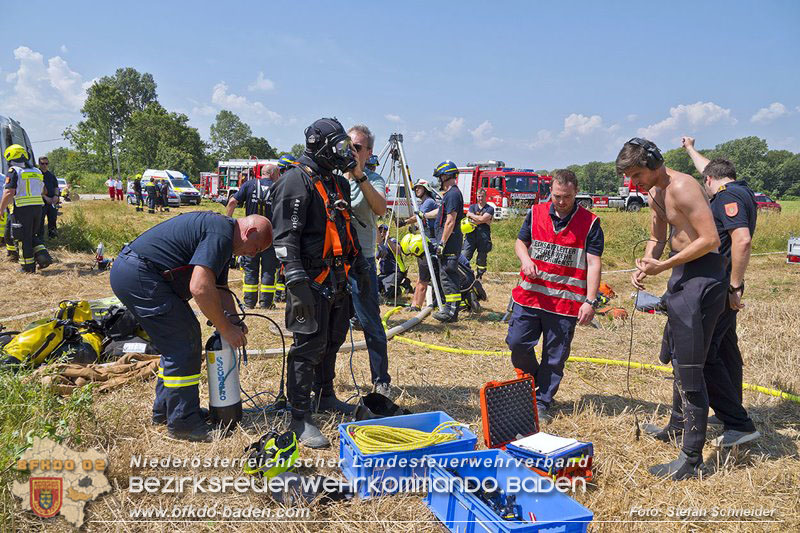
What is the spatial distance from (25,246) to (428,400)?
28.8 ft

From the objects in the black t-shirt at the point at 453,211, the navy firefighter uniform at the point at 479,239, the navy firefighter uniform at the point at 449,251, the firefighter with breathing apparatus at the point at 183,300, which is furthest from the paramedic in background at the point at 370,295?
the navy firefighter uniform at the point at 479,239

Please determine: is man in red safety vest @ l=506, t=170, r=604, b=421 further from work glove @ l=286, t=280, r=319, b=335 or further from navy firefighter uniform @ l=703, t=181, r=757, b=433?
work glove @ l=286, t=280, r=319, b=335

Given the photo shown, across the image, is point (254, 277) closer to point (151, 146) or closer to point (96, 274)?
point (96, 274)

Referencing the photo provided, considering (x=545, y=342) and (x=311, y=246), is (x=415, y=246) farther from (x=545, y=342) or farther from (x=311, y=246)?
(x=311, y=246)

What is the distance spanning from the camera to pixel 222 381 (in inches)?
138

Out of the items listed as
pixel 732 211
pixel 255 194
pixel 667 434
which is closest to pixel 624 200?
pixel 255 194

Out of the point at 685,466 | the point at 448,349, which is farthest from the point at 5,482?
the point at 448,349

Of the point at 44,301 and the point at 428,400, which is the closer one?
the point at 428,400

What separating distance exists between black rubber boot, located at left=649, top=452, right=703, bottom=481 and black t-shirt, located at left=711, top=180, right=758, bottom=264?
5.35ft

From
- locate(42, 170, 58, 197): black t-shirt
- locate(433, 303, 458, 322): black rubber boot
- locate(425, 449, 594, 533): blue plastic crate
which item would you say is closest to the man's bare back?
locate(425, 449, 594, 533): blue plastic crate

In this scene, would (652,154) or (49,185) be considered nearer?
(652,154)

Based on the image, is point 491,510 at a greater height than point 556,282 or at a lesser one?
lesser

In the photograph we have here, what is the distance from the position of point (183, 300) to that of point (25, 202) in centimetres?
787

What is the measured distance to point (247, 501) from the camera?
2799 millimetres
